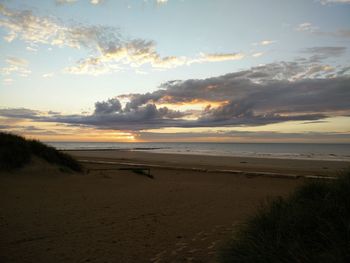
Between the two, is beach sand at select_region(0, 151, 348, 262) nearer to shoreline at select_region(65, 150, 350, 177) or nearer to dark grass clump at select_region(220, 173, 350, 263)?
dark grass clump at select_region(220, 173, 350, 263)

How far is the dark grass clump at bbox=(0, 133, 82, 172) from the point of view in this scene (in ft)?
44.0

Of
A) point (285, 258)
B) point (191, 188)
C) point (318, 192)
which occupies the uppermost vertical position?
point (318, 192)

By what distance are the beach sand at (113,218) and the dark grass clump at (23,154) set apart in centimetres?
74

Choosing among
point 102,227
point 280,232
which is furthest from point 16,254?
point 280,232

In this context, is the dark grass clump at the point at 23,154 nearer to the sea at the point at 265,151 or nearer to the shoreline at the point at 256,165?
the shoreline at the point at 256,165

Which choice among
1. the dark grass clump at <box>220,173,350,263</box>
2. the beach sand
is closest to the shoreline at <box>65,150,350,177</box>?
the beach sand

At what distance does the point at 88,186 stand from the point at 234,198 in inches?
224

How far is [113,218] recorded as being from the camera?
7648mm

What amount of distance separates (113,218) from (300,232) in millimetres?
5005

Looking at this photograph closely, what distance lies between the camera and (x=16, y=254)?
512 cm

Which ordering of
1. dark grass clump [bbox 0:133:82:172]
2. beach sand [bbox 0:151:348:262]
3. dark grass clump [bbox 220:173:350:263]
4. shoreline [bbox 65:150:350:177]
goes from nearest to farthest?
dark grass clump [bbox 220:173:350:263] → beach sand [bbox 0:151:348:262] → dark grass clump [bbox 0:133:82:172] → shoreline [bbox 65:150:350:177]

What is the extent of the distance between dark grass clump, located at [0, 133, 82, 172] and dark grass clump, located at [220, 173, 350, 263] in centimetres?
1195

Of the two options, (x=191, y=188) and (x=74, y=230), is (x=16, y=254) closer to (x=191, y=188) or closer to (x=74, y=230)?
(x=74, y=230)

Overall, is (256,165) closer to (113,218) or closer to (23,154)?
(23,154)
